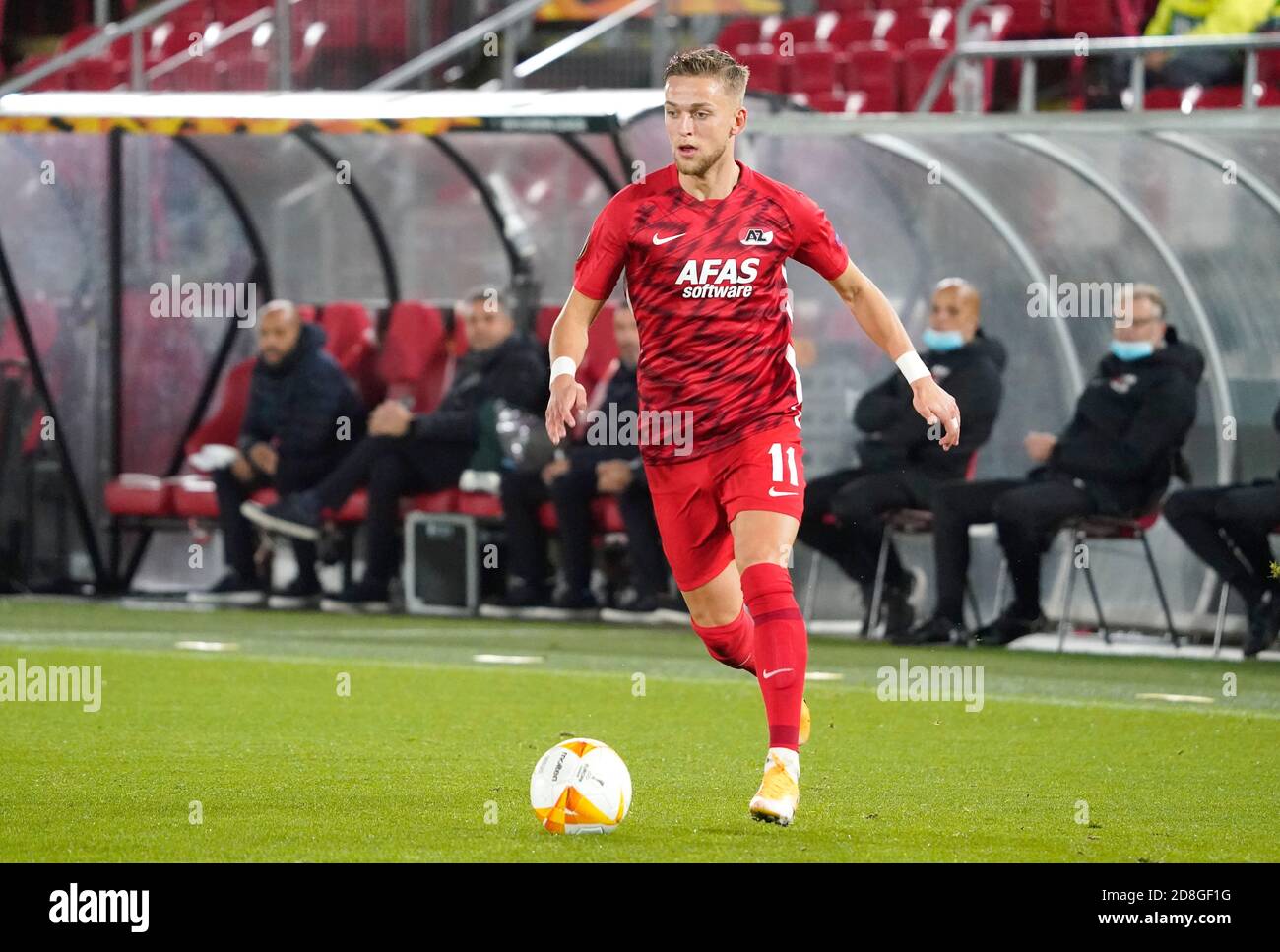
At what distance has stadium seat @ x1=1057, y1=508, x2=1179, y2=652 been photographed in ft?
39.5

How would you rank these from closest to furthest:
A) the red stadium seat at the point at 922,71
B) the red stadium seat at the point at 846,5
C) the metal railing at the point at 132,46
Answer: the metal railing at the point at 132,46 < the red stadium seat at the point at 922,71 < the red stadium seat at the point at 846,5

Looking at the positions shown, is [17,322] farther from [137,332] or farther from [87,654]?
[87,654]

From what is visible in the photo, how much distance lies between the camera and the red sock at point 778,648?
661cm

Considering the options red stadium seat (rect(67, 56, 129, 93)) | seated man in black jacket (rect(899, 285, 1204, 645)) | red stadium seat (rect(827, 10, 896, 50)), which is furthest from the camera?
red stadium seat (rect(67, 56, 129, 93))

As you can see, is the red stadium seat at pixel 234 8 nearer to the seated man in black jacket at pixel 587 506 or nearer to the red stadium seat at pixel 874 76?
the red stadium seat at pixel 874 76

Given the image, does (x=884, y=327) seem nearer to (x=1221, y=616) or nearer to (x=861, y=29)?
(x=1221, y=616)

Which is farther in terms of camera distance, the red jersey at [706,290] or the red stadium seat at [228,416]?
the red stadium seat at [228,416]

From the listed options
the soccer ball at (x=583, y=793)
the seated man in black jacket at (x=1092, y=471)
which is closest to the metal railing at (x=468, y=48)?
the seated man in black jacket at (x=1092, y=471)

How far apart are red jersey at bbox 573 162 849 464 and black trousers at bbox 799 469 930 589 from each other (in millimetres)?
5409

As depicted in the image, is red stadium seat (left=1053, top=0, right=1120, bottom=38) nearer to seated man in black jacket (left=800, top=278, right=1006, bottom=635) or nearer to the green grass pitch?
seated man in black jacket (left=800, top=278, right=1006, bottom=635)

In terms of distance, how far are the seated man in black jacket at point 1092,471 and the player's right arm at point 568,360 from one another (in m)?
5.39

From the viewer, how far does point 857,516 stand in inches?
496

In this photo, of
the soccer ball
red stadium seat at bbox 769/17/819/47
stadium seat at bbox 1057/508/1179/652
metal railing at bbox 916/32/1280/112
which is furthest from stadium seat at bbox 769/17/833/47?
the soccer ball
